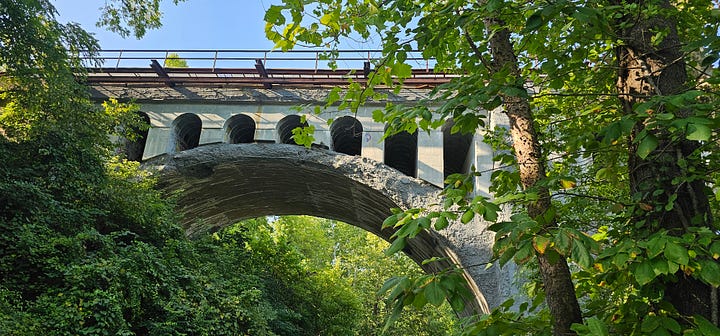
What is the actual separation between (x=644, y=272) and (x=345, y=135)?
37.0 feet

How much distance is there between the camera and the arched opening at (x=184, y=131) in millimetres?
11930

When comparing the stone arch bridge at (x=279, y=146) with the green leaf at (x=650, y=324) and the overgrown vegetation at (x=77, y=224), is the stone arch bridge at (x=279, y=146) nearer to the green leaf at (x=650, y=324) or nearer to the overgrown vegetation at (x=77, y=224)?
the overgrown vegetation at (x=77, y=224)

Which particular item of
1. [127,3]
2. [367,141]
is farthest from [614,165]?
[127,3]

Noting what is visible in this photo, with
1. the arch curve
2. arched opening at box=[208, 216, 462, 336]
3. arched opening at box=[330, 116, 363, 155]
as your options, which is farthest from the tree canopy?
the arch curve

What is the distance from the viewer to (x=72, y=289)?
7.23m

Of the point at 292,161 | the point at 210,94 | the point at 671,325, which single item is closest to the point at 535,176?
the point at 671,325

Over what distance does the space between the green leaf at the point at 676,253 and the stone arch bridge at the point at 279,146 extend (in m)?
8.18

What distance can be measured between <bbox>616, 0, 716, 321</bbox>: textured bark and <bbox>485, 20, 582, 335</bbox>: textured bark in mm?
424

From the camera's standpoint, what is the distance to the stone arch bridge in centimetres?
1073

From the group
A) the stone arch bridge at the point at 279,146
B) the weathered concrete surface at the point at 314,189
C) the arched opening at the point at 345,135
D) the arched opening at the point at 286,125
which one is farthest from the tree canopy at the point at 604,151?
the arched opening at the point at 286,125

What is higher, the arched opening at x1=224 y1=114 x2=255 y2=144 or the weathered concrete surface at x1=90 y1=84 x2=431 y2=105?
the weathered concrete surface at x1=90 y1=84 x2=431 y2=105

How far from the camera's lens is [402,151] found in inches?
525

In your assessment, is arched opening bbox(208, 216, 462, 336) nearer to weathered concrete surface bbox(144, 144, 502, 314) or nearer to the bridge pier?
weathered concrete surface bbox(144, 144, 502, 314)

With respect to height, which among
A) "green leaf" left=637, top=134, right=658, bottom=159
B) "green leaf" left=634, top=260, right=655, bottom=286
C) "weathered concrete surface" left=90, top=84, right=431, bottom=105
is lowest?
"green leaf" left=634, top=260, right=655, bottom=286
